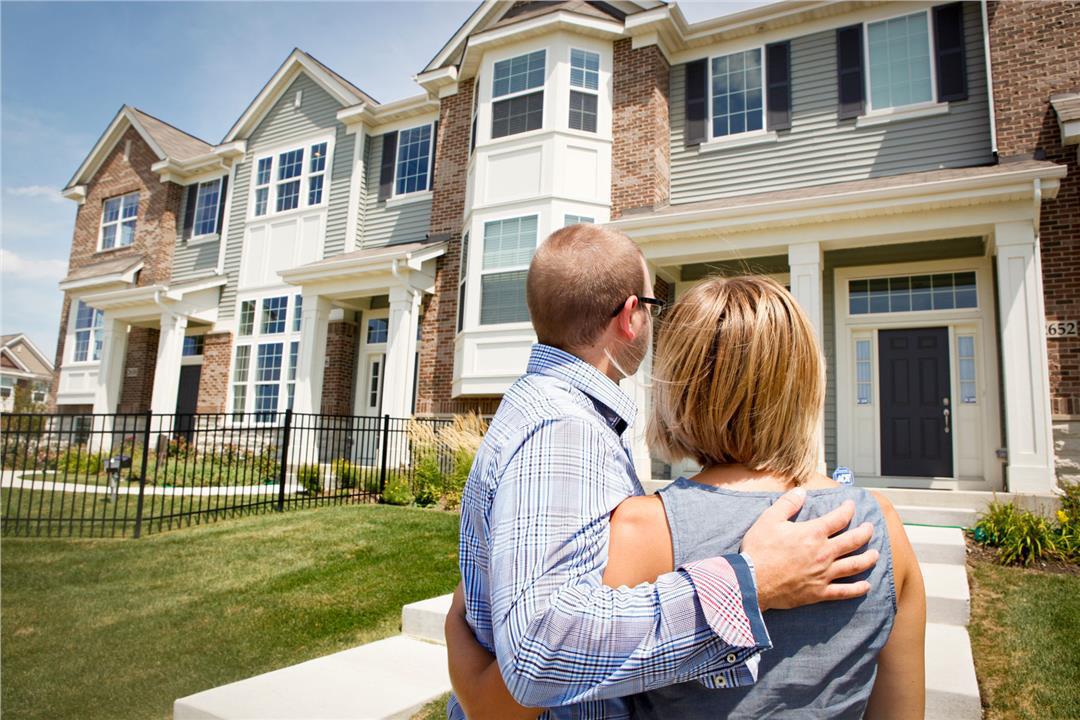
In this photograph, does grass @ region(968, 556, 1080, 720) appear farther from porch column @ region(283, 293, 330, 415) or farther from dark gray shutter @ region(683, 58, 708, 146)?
porch column @ region(283, 293, 330, 415)

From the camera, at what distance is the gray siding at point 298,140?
48.6 ft

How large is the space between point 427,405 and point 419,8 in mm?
6812

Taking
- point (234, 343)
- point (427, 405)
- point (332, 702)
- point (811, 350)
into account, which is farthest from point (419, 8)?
point (234, 343)

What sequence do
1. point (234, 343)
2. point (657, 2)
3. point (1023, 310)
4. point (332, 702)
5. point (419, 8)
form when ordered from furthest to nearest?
point (234, 343) < point (657, 2) < point (419, 8) < point (1023, 310) < point (332, 702)

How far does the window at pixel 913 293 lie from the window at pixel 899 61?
2.73 metres

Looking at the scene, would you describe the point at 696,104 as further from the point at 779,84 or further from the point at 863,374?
the point at 863,374

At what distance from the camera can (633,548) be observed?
108 cm

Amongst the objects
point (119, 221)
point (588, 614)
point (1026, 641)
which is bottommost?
point (1026, 641)

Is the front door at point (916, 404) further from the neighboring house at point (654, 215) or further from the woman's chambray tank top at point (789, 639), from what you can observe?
the woman's chambray tank top at point (789, 639)

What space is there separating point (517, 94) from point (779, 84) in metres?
4.58

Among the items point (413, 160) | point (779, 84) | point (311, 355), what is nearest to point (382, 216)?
point (413, 160)

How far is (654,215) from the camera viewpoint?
9.15 metres

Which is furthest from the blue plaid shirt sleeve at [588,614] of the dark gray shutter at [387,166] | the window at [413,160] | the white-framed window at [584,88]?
the dark gray shutter at [387,166]

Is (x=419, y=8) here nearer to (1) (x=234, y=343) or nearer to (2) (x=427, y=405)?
(2) (x=427, y=405)
